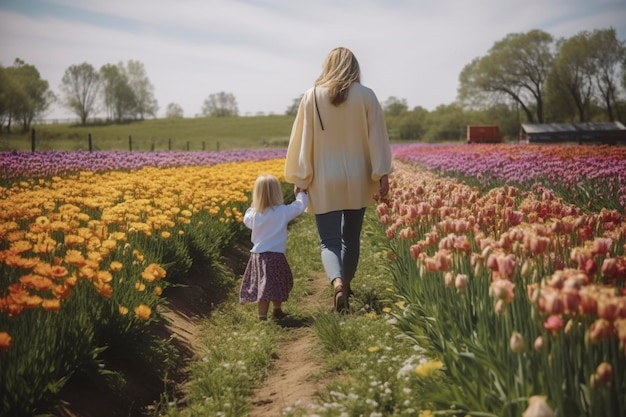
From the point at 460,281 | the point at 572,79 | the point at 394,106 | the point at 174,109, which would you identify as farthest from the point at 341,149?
the point at 174,109

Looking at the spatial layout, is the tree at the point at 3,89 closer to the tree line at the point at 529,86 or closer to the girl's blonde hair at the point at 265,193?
the girl's blonde hair at the point at 265,193

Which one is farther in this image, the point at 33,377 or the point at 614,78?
the point at 614,78

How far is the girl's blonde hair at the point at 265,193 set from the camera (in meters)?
4.93

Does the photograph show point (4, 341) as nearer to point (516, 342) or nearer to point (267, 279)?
point (516, 342)

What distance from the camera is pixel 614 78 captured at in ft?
127

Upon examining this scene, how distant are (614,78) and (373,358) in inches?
1680

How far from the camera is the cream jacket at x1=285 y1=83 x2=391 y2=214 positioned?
178 inches

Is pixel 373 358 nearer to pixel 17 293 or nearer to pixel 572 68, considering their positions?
pixel 17 293

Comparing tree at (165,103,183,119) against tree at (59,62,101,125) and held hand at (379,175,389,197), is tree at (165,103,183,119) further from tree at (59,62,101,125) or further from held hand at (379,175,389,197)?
held hand at (379,175,389,197)

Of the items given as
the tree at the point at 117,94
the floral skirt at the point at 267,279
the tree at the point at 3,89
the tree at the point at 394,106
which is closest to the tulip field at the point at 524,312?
the floral skirt at the point at 267,279

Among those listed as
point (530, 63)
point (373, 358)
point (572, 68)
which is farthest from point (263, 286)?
point (530, 63)

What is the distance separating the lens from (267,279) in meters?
4.86

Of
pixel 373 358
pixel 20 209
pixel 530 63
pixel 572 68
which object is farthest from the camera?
pixel 530 63

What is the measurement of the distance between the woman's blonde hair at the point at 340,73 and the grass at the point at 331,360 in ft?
5.89
